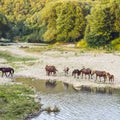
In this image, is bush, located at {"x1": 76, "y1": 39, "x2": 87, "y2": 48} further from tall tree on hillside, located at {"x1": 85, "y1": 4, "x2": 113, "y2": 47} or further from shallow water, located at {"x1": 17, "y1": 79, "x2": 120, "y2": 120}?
shallow water, located at {"x1": 17, "y1": 79, "x2": 120, "y2": 120}

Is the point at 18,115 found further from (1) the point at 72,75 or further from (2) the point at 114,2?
(2) the point at 114,2

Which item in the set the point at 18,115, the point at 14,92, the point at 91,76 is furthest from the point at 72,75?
the point at 18,115

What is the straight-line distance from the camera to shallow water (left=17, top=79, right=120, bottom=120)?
25.8 m

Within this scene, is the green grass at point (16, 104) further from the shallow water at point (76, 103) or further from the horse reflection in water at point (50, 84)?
the horse reflection in water at point (50, 84)

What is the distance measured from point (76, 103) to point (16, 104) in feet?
17.0

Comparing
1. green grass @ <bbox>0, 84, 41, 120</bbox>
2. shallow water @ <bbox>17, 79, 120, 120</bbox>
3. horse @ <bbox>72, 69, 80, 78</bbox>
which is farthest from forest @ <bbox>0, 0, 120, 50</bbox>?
green grass @ <bbox>0, 84, 41, 120</bbox>

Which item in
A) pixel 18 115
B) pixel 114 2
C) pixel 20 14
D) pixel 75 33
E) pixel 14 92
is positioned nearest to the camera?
pixel 18 115

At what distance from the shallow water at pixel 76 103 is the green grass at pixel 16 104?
905mm

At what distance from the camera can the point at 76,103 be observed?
29969 millimetres

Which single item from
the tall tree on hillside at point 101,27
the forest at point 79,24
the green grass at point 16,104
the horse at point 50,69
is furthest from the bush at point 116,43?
the green grass at point 16,104

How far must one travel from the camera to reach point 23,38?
135125mm

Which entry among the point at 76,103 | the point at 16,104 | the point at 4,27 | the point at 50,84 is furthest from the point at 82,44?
the point at 16,104

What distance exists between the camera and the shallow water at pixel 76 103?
2580 centimetres

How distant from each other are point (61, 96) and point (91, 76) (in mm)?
9967
